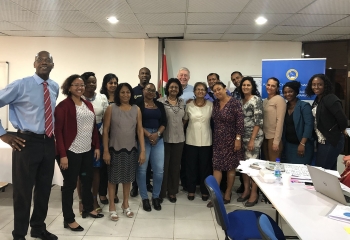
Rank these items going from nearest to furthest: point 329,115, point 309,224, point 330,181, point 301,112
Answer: point 309,224, point 330,181, point 329,115, point 301,112

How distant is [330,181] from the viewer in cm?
172

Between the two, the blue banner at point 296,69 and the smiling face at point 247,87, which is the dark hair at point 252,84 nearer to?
the smiling face at point 247,87

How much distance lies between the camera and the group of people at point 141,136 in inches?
91.1

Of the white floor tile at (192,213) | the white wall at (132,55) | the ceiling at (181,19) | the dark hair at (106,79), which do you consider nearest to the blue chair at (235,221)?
the white floor tile at (192,213)

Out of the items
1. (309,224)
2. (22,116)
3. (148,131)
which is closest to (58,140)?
(22,116)

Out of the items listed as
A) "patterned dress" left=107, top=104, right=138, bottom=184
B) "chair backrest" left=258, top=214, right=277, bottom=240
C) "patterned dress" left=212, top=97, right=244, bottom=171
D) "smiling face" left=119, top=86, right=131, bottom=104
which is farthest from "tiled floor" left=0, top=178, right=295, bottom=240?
"chair backrest" left=258, top=214, right=277, bottom=240

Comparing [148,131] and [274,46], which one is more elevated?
[274,46]

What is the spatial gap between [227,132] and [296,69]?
1.90m

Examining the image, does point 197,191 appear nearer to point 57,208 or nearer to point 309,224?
point 57,208

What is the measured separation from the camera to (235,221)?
2.01 meters

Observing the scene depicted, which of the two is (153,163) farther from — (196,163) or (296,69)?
(296,69)

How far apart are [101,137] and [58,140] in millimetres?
612

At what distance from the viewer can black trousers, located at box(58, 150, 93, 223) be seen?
2568mm

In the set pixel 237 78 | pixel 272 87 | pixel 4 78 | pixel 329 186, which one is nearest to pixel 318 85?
pixel 272 87
